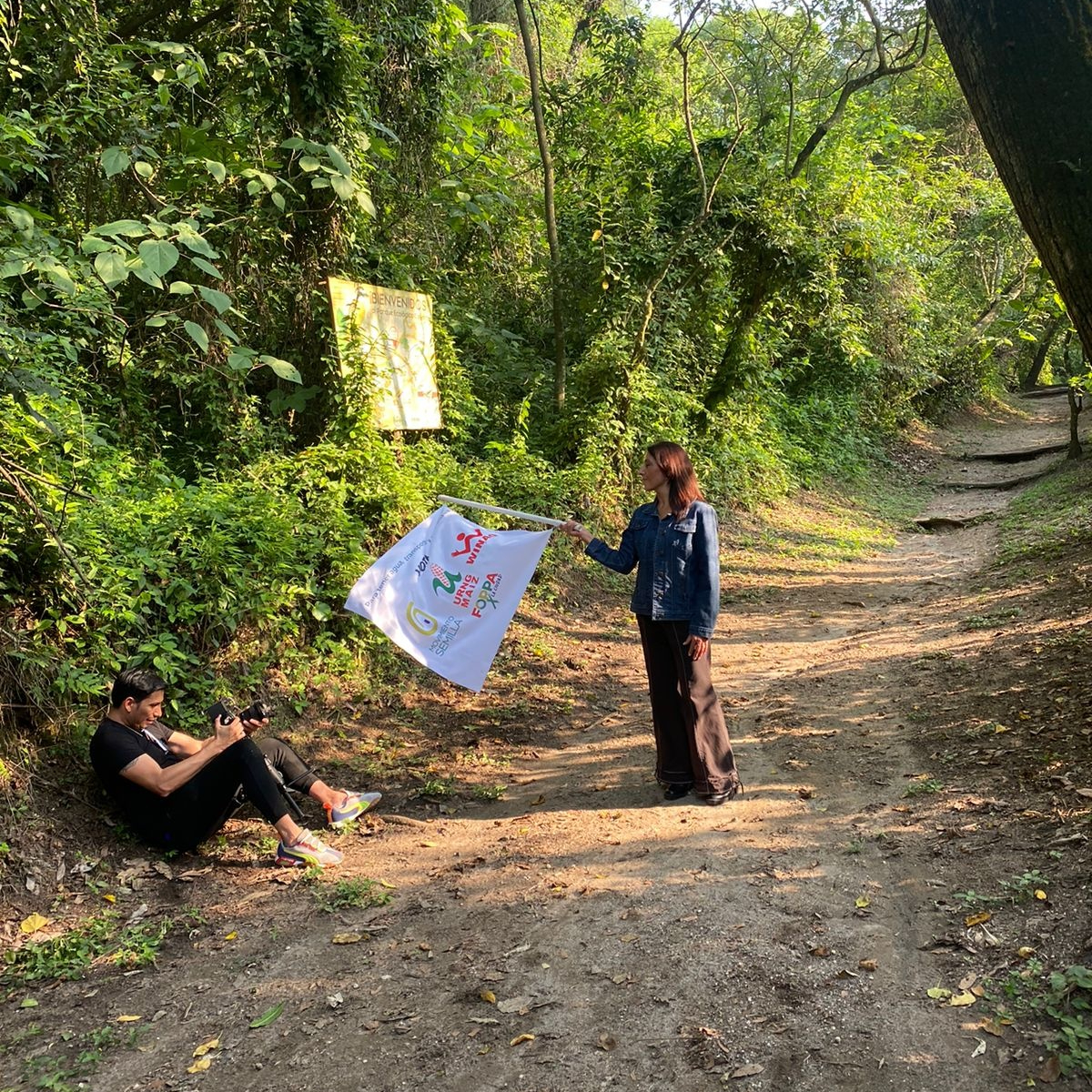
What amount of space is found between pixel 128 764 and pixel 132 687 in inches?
14.1

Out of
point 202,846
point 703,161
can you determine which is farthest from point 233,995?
A: point 703,161

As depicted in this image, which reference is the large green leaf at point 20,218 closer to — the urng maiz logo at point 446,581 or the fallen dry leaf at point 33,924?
the urng maiz logo at point 446,581

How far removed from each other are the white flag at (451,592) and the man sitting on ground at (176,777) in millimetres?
1043

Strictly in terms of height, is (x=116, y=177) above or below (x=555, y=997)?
above

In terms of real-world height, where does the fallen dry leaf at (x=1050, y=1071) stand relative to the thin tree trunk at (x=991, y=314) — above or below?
below

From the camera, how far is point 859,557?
11.4 meters

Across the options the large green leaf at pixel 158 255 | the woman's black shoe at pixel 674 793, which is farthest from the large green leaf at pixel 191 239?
the woman's black shoe at pixel 674 793

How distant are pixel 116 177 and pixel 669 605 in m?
5.45

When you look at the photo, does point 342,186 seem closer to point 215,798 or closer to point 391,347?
point 391,347

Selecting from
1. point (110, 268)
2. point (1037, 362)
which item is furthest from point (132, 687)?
point (1037, 362)

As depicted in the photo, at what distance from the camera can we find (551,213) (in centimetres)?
962

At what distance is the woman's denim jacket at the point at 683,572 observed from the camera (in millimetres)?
4379

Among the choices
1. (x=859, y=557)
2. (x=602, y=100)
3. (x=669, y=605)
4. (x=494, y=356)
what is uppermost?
(x=602, y=100)

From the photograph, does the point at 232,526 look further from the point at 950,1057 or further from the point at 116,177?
the point at 950,1057
